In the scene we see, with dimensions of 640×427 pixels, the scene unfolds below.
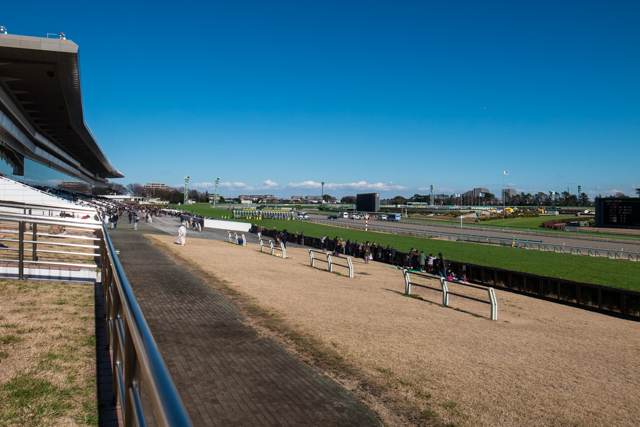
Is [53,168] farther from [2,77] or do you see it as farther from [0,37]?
[0,37]

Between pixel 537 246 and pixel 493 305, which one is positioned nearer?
pixel 493 305

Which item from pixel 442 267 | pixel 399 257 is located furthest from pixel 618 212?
pixel 442 267

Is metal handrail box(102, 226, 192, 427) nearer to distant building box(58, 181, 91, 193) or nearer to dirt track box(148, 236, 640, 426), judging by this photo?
dirt track box(148, 236, 640, 426)

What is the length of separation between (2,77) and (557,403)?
37.4 meters

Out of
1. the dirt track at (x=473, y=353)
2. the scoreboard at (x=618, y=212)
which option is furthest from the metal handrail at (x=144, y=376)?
the scoreboard at (x=618, y=212)

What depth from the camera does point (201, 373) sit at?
4.83m

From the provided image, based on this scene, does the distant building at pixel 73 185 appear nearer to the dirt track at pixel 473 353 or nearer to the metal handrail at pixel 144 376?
the dirt track at pixel 473 353

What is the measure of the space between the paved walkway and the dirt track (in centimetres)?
53

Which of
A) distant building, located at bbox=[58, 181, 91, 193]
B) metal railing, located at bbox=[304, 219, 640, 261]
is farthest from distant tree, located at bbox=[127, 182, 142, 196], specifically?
metal railing, located at bbox=[304, 219, 640, 261]

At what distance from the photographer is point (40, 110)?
122 feet

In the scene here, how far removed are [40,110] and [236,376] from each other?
42634mm

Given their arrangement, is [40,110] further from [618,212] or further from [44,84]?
[618,212]

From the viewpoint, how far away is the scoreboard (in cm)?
3322

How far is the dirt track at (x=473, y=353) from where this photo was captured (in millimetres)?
4617
